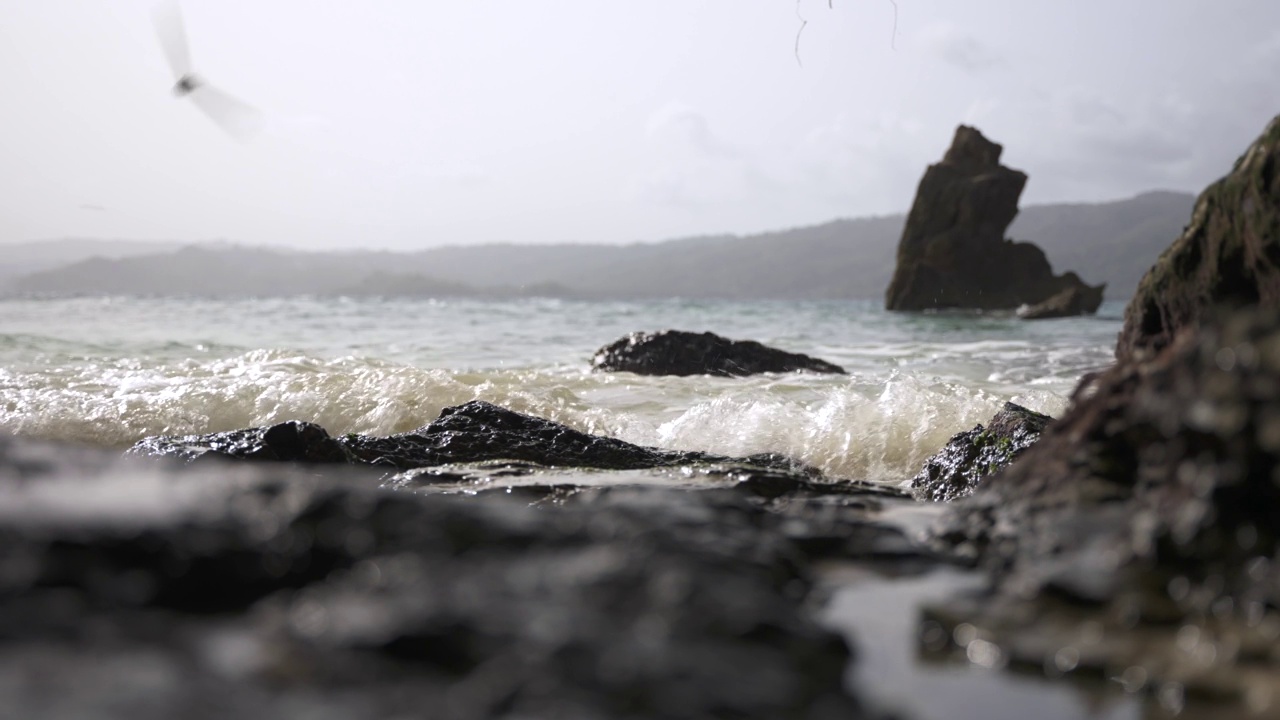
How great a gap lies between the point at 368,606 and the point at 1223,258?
3570 millimetres

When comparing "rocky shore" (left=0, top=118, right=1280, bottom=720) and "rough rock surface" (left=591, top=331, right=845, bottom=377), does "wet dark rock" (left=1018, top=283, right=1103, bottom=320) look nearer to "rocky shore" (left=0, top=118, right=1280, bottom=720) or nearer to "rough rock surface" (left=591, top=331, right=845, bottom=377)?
"rough rock surface" (left=591, top=331, right=845, bottom=377)

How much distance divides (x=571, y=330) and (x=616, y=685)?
2035 centimetres

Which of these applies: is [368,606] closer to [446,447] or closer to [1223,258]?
[446,447]

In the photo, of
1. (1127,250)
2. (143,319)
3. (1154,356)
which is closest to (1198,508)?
(1154,356)

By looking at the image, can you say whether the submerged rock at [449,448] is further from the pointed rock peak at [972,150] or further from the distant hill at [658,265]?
the distant hill at [658,265]

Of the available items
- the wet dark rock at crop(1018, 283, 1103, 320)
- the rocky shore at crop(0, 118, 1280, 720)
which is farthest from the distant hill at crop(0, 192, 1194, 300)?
the rocky shore at crop(0, 118, 1280, 720)

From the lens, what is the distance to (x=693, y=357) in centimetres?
1000

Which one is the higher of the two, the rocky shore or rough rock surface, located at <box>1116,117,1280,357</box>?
rough rock surface, located at <box>1116,117,1280,357</box>

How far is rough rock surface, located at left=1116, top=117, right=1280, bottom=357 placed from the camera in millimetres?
3191

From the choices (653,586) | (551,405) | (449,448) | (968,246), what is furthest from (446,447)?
(968,246)

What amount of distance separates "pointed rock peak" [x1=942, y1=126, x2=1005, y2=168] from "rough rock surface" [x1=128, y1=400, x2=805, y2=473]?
61967 mm

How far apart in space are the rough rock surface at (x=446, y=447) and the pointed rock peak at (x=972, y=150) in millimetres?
61967

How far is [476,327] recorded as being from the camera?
22.0 metres

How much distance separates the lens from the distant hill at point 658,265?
94.7 m
